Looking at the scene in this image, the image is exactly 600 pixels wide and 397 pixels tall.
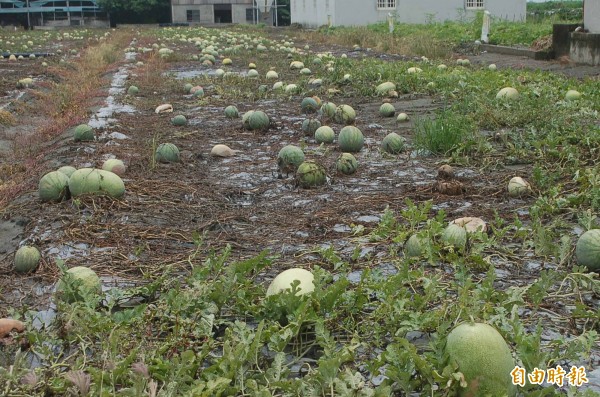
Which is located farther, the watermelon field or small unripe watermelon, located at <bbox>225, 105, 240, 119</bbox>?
small unripe watermelon, located at <bbox>225, 105, 240, 119</bbox>

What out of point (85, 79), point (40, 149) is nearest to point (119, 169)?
point (40, 149)

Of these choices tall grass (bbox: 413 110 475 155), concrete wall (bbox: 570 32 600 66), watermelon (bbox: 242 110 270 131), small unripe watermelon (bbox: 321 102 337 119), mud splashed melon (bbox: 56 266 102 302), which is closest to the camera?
mud splashed melon (bbox: 56 266 102 302)

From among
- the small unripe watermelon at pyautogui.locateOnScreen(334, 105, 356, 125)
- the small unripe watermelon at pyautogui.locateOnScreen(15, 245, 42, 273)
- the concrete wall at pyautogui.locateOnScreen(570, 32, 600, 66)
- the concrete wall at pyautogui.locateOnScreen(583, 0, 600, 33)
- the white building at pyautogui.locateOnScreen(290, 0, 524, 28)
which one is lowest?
the small unripe watermelon at pyautogui.locateOnScreen(15, 245, 42, 273)

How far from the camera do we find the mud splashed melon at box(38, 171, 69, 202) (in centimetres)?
571

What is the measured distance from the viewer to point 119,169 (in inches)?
258

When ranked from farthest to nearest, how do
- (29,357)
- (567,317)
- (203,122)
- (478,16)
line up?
(478,16), (203,122), (567,317), (29,357)

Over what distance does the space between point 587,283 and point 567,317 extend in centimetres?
36

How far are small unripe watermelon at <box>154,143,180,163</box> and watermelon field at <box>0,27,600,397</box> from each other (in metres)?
0.02

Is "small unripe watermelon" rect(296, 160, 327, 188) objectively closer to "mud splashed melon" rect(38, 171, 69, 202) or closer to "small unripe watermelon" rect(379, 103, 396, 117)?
"mud splashed melon" rect(38, 171, 69, 202)

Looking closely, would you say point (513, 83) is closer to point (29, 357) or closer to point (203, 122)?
point (203, 122)

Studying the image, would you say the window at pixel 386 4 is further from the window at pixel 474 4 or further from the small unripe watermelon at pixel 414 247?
the small unripe watermelon at pixel 414 247

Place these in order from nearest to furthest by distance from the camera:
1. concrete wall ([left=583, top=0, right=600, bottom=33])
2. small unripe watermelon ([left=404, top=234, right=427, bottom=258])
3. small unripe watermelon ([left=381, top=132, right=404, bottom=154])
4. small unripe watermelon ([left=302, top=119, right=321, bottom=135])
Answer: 1. small unripe watermelon ([left=404, top=234, right=427, bottom=258])
2. small unripe watermelon ([left=381, top=132, right=404, bottom=154])
3. small unripe watermelon ([left=302, top=119, right=321, bottom=135])
4. concrete wall ([left=583, top=0, right=600, bottom=33])

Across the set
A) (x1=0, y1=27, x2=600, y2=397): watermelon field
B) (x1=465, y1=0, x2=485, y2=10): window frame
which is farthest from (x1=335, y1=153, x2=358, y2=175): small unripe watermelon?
(x1=465, y1=0, x2=485, y2=10): window frame

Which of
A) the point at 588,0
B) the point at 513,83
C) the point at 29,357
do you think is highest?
the point at 588,0
